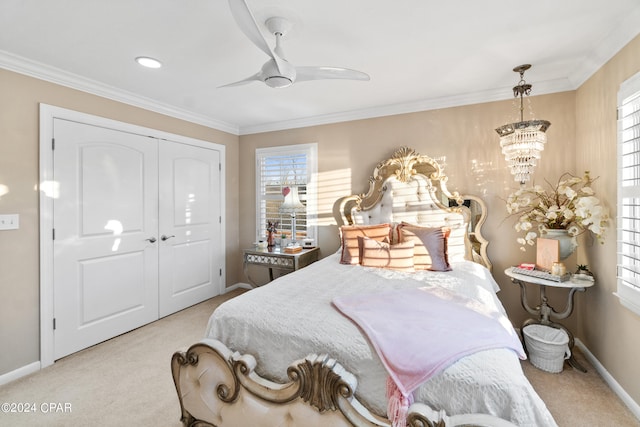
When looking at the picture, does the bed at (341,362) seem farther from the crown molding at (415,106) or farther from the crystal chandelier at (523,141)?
the crown molding at (415,106)

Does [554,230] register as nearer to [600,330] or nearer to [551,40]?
[600,330]

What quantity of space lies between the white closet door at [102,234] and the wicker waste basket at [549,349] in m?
3.79

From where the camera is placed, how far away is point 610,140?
2.19 metres

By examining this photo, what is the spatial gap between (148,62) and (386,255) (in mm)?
2575

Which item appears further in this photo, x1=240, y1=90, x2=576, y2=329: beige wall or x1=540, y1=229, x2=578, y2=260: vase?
x1=240, y1=90, x2=576, y2=329: beige wall

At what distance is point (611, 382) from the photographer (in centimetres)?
216

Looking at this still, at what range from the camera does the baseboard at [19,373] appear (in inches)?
89.2

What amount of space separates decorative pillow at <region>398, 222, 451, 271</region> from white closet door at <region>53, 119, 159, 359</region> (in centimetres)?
286

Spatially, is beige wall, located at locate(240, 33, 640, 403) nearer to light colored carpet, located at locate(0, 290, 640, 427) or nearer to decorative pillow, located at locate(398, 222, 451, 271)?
light colored carpet, located at locate(0, 290, 640, 427)

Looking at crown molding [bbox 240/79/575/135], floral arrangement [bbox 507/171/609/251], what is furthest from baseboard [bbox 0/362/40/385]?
floral arrangement [bbox 507/171/609/251]

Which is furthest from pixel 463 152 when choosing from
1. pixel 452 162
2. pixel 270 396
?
pixel 270 396

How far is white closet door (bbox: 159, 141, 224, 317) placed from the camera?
3.52 m

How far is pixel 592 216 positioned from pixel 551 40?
1.30 meters

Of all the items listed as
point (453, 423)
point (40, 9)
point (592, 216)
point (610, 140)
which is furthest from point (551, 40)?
point (40, 9)
